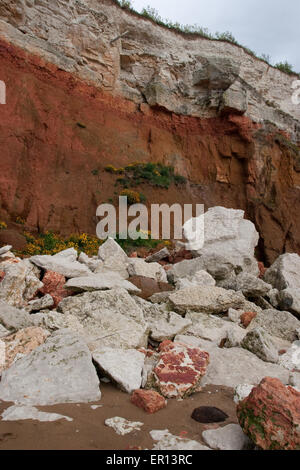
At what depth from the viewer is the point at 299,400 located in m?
1.64

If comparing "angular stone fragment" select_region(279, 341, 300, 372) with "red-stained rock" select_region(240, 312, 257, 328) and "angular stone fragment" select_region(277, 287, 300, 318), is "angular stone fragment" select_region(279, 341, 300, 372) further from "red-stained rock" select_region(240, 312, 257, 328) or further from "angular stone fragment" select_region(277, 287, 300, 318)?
"angular stone fragment" select_region(277, 287, 300, 318)

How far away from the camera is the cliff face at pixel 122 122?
10828mm

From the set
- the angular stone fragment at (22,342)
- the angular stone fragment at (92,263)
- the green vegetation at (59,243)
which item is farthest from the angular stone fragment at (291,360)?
the green vegetation at (59,243)

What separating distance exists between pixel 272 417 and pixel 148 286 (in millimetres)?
3404

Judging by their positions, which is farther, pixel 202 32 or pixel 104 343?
pixel 202 32

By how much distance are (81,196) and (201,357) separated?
32.1ft

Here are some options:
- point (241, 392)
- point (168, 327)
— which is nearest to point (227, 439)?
point (241, 392)

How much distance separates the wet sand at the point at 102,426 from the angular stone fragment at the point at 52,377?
0.07 meters

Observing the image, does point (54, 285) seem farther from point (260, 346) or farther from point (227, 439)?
point (227, 439)

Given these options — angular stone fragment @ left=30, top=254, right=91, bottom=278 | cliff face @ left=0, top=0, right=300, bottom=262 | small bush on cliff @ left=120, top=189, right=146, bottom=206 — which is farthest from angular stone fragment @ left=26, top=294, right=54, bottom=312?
small bush on cliff @ left=120, top=189, right=146, bottom=206

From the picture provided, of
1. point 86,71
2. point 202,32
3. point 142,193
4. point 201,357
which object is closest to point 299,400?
point 201,357

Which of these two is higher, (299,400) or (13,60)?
(13,60)

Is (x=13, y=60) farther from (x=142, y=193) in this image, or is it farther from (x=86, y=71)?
(x=142, y=193)

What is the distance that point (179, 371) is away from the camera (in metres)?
2.36
